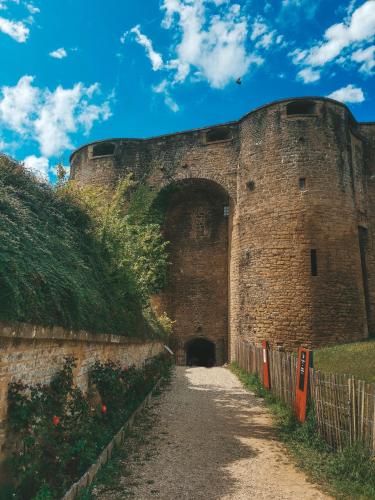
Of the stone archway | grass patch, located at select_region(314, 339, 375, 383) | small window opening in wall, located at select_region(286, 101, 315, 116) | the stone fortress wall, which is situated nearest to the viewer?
grass patch, located at select_region(314, 339, 375, 383)

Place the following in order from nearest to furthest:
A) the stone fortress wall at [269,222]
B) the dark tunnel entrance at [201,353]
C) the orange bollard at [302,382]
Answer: the orange bollard at [302,382], the stone fortress wall at [269,222], the dark tunnel entrance at [201,353]

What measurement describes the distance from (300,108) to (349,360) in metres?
11.3

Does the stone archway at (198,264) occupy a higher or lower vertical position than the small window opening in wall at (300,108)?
lower

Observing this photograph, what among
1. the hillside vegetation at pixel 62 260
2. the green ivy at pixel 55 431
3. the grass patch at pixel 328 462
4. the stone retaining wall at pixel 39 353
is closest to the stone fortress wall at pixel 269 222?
the hillside vegetation at pixel 62 260

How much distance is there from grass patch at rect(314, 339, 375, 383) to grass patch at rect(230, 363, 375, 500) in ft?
10.2

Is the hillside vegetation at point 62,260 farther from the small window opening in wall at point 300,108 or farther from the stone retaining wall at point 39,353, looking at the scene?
the small window opening in wall at point 300,108

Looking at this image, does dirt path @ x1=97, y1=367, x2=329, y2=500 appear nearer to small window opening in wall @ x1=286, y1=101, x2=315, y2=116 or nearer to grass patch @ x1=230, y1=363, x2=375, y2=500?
grass patch @ x1=230, y1=363, x2=375, y2=500

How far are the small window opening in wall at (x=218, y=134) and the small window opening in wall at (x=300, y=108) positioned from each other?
311 centimetres

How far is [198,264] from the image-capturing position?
66.0 ft

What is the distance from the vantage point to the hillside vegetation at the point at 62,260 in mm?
3943

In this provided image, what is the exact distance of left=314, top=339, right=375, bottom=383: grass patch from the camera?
30.8ft

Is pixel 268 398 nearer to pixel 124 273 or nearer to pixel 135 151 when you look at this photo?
pixel 124 273

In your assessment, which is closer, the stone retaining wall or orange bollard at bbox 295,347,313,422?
the stone retaining wall

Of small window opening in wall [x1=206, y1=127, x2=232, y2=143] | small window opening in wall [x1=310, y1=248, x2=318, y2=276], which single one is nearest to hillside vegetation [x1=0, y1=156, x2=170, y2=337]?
small window opening in wall [x1=310, y1=248, x2=318, y2=276]
